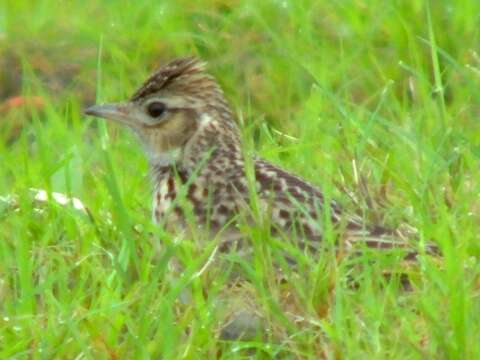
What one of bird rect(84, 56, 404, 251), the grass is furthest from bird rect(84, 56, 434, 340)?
the grass

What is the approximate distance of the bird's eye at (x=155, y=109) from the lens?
25.9ft

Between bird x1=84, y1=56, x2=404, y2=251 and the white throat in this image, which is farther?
the white throat

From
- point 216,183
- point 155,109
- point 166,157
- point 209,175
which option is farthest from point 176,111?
point 216,183

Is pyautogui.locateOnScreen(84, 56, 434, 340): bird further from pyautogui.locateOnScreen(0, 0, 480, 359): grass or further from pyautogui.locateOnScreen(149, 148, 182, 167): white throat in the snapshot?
pyautogui.locateOnScreen(0, 0, 480, 359): grass

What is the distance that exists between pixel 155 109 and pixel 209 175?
0.69 m

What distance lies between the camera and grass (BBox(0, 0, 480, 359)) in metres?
6.09

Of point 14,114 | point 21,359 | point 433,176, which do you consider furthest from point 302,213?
point 14,114

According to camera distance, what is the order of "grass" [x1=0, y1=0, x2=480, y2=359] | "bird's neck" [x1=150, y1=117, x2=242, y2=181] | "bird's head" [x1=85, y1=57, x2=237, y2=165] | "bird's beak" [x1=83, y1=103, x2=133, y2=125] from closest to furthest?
"grass" [x1=0, y1=0, x2=480, y2=359], "bird's neck" [x1=150, y1=117, x2=242, y2=181], "bird's head" [x1=85, y1=57, x2=237, y2=165], "bird's beak" [x1=83, y1=103, x2=133, y2=125]

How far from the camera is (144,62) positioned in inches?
396

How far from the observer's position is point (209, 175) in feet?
24.1

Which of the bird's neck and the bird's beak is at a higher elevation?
the bird's beak

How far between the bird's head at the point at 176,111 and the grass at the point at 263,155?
256mm

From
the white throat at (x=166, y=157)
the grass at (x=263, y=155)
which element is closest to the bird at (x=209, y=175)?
the white throat at (x=166, y=157)

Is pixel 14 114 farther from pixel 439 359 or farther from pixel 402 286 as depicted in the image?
pixel 439 359
